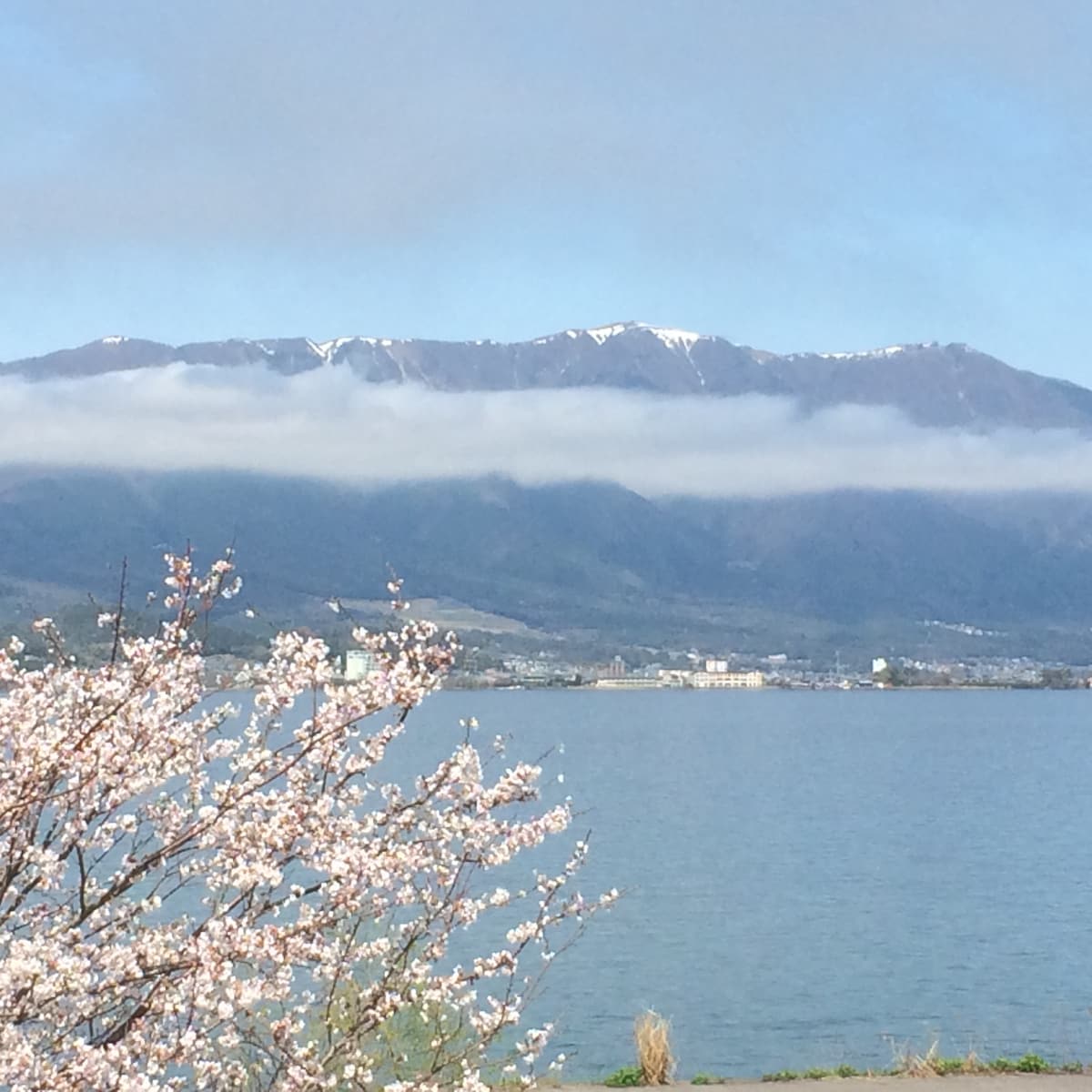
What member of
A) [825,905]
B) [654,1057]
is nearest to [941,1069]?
[654,1057]

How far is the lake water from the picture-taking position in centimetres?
2198

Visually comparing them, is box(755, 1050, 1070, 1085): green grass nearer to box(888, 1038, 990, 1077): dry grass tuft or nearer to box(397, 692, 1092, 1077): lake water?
box(888, 1038, 990, 1077): dry grass tuft

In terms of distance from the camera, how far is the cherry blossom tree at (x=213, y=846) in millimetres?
5055

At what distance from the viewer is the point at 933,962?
2770 centimetres

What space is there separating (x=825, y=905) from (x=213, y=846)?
30577 mm

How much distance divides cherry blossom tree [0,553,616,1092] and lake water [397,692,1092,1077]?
3031 millimetres

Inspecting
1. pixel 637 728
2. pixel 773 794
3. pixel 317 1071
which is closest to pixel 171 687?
pixel 317 1071

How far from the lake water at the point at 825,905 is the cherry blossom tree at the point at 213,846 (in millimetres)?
3031

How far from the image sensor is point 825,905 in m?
34.5

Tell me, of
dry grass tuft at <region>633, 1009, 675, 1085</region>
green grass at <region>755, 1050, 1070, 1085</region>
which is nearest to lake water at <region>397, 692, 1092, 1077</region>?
dry grass tuft at <region>633, 1009, 675, 1085</region>

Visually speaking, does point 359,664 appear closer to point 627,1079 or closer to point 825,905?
point 627,1079

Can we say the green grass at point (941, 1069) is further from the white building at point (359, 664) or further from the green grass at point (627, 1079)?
the white building at point (359, 664)

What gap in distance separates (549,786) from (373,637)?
48.6 m

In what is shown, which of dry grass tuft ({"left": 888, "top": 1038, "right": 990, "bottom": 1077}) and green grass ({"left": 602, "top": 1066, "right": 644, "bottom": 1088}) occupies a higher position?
dry grass tuft ({"left": 888, "top": 1038, "right": 990, "bottom": 1077})
